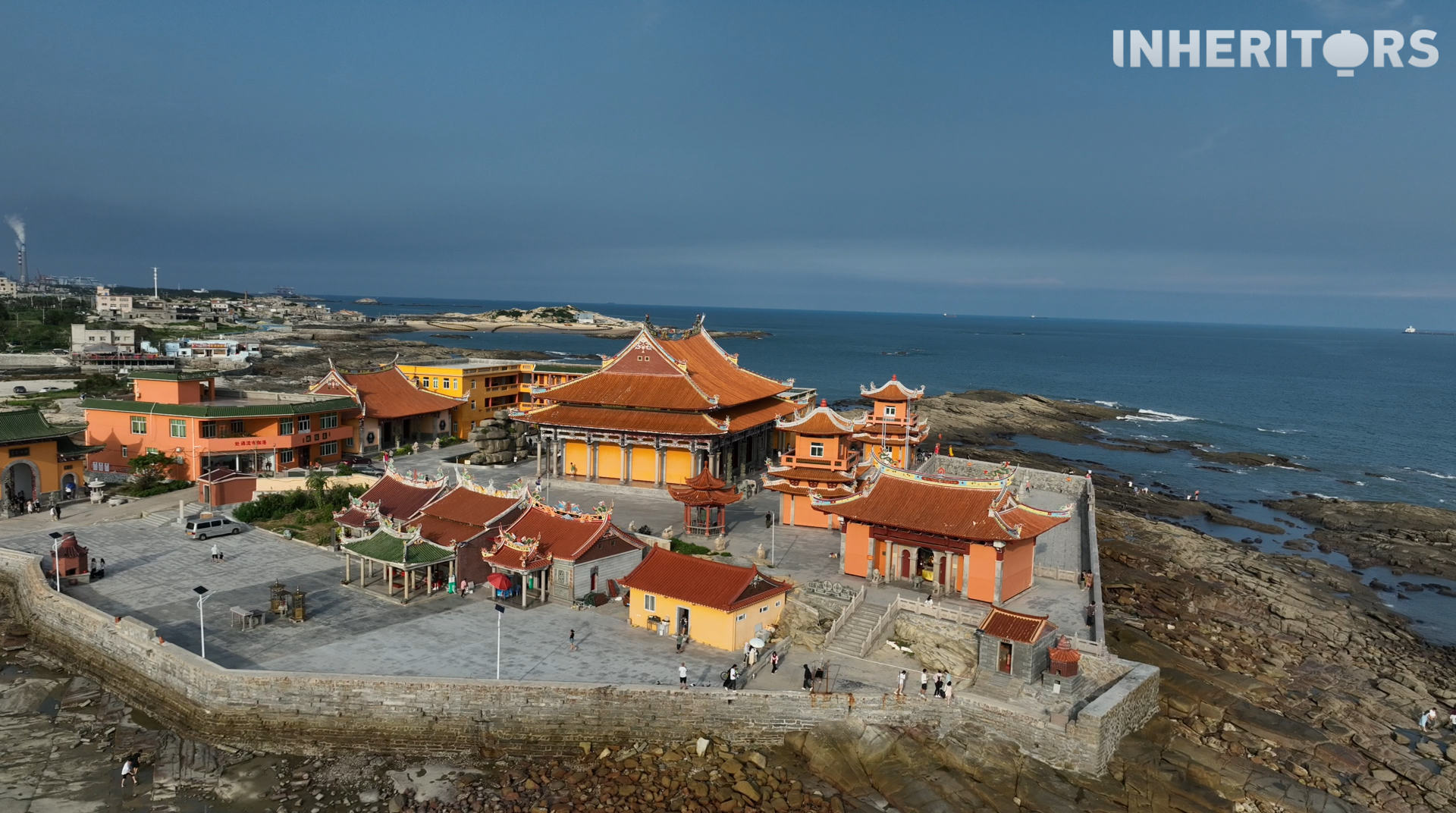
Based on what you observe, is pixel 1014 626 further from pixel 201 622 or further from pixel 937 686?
pixel 201 622

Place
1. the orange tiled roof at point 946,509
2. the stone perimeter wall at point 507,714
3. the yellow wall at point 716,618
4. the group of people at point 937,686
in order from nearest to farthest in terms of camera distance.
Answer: the stone perimeter wall at point 507,714
the group of people at point 937,686
the yellow wall at point 716,618
the orange tiled roof at point 946,509

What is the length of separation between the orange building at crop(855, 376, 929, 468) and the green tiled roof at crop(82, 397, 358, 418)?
1248 inches

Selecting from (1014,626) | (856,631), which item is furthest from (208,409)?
(1014,626)

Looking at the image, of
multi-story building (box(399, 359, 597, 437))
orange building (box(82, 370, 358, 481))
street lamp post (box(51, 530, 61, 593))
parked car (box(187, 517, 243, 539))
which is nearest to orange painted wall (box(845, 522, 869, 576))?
parked car (box(187, 517, 243, 539))

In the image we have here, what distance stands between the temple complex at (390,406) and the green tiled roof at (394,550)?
81.1ft

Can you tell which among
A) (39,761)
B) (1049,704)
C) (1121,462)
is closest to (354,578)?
(39,761)

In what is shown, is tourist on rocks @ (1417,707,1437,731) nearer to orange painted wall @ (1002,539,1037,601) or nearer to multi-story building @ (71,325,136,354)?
orange painted wall @ (1002,539,1037,601)

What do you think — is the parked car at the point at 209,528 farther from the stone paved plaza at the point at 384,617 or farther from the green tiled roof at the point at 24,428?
the green tiled roof at the point at 24,428

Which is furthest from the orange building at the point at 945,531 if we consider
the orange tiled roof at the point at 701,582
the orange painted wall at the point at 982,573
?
the orange tiled roof at the point at 701,582

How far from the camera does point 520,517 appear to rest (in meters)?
34.7

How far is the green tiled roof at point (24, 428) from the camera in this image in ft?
141

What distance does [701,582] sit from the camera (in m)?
30.0

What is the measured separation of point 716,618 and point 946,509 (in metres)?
9.54

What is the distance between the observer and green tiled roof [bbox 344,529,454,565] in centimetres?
3288
